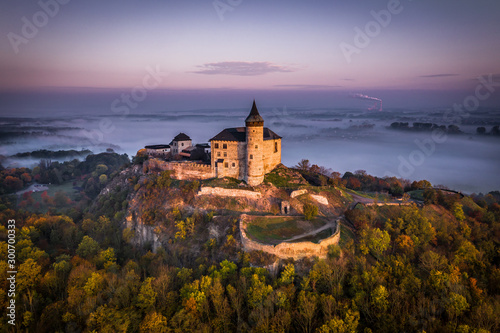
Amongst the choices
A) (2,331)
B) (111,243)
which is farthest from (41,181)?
(2,331)

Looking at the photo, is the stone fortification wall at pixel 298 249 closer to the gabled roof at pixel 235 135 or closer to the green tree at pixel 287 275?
the green tree at pixel 287 275

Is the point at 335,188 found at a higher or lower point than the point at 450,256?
higher

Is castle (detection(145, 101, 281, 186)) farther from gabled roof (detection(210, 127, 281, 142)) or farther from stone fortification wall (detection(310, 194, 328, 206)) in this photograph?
stone fortification wall (detection(310, 194, 328, 206))

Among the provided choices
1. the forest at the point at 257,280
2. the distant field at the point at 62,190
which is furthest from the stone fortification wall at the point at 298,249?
the distant field at the point at 62,190

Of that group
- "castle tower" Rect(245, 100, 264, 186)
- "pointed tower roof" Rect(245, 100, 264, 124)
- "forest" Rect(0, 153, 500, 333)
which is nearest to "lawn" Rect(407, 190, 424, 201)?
"forest" Rect(0, 153, 500, 333)

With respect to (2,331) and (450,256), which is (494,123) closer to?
(450,256)

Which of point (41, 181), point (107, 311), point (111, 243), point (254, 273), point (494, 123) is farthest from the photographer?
point (41, 181)

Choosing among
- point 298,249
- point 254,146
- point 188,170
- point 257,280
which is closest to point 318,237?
point 298,249
